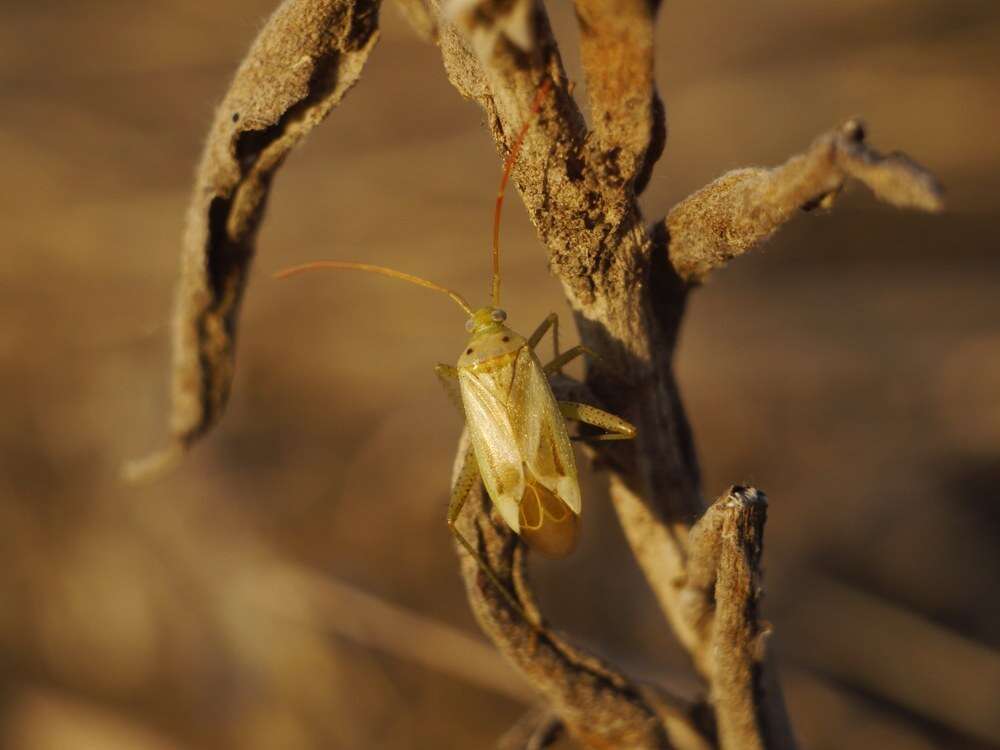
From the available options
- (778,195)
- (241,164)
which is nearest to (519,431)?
(241,164)

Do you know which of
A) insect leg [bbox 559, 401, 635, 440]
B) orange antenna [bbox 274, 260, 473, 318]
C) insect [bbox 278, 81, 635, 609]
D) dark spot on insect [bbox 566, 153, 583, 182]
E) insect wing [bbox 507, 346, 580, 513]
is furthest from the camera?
insect wing [bbox 507, 346, 580, 513]

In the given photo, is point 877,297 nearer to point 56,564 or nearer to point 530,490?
point 530,490

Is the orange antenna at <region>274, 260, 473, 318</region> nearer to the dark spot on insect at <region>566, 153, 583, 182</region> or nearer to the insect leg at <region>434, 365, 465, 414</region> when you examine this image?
the insect leg at <region>434, 365, 465, 414</region>

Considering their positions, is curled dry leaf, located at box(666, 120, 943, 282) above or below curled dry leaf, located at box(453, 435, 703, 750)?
above

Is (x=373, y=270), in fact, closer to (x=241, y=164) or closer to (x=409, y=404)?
(x=241, y=164)

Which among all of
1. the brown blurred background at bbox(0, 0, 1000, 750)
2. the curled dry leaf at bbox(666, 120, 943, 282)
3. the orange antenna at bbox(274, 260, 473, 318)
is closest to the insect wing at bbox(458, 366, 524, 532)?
the orange antenna at bbox(274, 260, 473, 318)

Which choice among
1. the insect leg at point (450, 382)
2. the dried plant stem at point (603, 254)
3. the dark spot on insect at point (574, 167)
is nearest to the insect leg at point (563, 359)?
the insect leg at point (450, 382)

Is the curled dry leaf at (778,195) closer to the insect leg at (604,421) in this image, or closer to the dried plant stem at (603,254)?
the dried plant stem at (603,254)
